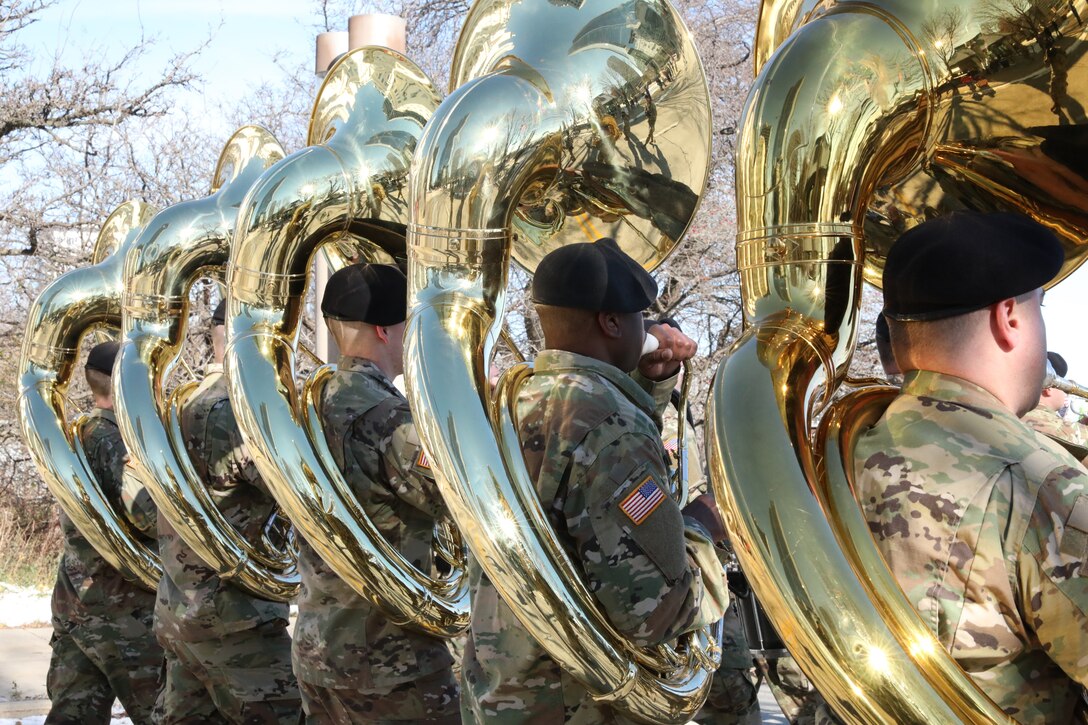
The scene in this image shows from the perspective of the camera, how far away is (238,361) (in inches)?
154

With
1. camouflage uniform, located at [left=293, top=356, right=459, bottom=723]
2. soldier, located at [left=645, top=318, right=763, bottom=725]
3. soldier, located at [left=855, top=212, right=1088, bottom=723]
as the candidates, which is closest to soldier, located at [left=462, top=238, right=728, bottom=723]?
camouflage uniform, located at [left=293, top=356, right=459, bottom=723]

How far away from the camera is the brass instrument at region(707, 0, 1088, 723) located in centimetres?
175

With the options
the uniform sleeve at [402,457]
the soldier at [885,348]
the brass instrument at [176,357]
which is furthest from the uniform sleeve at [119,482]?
the soldier at [885,348]

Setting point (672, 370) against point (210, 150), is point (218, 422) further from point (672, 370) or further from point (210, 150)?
point (210, 150)

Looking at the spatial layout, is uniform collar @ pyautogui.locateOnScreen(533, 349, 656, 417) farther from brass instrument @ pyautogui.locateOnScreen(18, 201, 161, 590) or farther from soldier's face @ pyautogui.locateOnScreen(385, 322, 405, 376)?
brass instrument @ pyautogui.locateOnScreen(18, 201, 161, 590)

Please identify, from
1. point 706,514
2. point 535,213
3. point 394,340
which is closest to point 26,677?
point 394,340

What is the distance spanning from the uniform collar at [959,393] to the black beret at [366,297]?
233cm

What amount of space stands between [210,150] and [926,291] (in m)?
14.2

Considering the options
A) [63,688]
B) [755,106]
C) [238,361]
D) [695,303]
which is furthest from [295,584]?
[695,303]

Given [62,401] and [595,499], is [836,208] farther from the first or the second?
[62,401]

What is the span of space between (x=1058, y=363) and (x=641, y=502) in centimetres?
353

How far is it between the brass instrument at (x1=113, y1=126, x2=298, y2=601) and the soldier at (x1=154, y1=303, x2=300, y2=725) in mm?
89

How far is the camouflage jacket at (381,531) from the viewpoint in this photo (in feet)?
12.1

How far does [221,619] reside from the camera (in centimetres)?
469
